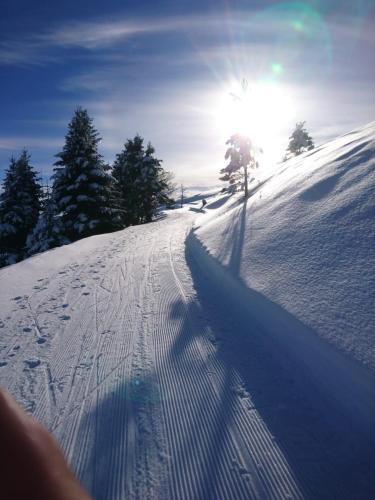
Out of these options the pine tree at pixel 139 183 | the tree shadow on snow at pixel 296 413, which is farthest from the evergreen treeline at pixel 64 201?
the tree shadow on snow at pixel 296 413

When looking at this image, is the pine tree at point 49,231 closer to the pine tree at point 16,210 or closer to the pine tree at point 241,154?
the pine tree at point 16,210

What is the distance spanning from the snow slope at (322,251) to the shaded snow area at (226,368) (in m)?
0.03

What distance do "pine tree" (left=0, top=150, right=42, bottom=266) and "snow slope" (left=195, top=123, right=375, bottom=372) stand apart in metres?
19.0

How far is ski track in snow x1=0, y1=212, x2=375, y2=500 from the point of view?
2.10 metres

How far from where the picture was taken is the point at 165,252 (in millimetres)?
9164

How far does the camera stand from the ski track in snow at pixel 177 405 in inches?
82.6

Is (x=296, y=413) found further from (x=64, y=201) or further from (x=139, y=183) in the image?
(x=139, y=183)

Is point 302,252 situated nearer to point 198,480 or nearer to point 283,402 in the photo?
point 283,402

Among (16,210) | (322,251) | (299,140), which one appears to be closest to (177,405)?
(322,251)

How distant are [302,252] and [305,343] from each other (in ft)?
6.16

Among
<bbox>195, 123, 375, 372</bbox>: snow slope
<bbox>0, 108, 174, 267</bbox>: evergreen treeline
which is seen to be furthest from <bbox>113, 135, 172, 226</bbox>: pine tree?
<bbox>195, 123, 375, 372</bbox>: snow slope

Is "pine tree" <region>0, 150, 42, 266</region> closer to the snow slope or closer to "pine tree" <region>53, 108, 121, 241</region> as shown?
"pine tree" <region>53, 108, 121, 241</region>

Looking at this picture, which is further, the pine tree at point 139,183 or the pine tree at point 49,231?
the pine tree at point 139,183

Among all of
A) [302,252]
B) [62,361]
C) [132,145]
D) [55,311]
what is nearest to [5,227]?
[132,145]
